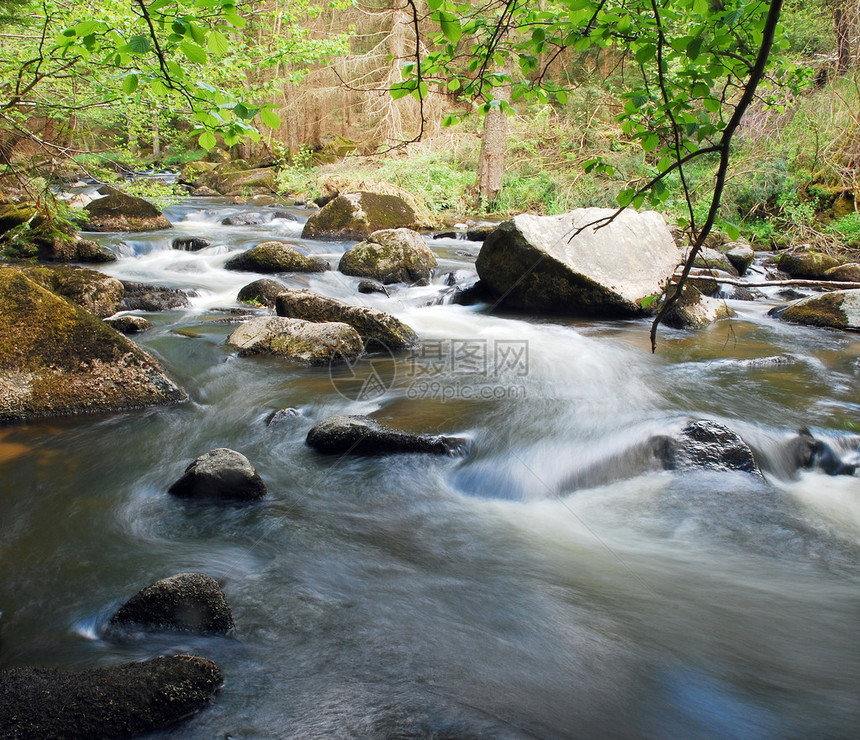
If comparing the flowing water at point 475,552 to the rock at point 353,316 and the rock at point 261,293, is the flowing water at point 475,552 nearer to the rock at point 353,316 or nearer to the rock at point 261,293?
the rock at point 353,316

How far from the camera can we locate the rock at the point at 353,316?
6.74 meters

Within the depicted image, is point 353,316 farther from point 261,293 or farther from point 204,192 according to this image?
point 204,192

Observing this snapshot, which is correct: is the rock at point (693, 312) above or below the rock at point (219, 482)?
above

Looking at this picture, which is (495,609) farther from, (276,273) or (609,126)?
(609,126)

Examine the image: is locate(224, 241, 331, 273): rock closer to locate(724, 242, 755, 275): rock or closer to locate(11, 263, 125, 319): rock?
locate(11, 263, 125, 319): rock

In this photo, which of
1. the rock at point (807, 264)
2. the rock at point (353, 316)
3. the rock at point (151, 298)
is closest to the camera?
the rock at point (353, 316)

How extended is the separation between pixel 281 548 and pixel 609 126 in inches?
715

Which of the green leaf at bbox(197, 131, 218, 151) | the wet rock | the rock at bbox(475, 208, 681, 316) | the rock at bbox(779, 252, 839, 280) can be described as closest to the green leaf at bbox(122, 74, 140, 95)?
the green leaf at bbox(197, 131, 218, 151)

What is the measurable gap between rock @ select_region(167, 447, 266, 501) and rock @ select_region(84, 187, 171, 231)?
425 inches

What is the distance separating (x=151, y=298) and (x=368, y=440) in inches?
206

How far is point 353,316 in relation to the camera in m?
6.80

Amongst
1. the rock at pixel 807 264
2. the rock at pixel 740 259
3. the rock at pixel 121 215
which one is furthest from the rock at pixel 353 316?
the rock at pixel 807 264

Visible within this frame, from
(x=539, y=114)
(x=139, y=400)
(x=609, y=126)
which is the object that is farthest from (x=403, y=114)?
(x=139, y=400)

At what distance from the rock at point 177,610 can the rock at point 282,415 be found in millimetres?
2422
